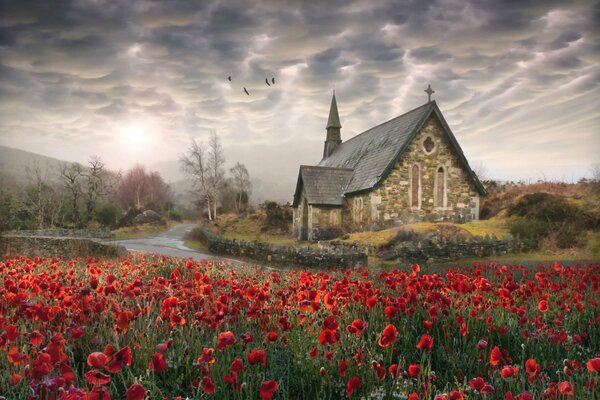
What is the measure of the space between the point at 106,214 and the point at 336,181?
3197 cm

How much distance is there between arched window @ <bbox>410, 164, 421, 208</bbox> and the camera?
23891mm

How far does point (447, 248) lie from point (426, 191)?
8.06 meters

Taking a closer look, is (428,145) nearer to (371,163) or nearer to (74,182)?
(371,163)

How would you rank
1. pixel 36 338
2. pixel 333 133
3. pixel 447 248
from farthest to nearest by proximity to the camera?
pixel 333 133, pixel 447 248, pixel 36 338

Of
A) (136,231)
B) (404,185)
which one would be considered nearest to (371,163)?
(404,185)

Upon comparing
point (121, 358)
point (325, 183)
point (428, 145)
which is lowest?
point (121, 358)

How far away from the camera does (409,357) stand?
4160mm

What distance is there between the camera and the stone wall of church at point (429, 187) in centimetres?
2339

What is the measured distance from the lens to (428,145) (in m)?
24.2

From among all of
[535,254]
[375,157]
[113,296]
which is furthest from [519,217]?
[113,296]

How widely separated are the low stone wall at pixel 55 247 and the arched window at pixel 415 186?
15715 millimetres

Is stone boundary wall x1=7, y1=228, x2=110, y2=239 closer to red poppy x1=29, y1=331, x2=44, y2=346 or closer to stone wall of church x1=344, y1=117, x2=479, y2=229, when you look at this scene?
stone wall of church x1=344, y1=117, x2=479, y2=229

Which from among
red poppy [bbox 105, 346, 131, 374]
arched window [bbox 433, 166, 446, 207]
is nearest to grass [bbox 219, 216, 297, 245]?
arched window [bbox 433, 166, 446, 207]

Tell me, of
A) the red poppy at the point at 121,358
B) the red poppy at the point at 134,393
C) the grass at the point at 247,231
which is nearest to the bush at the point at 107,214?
the grass at the point at 247,231
